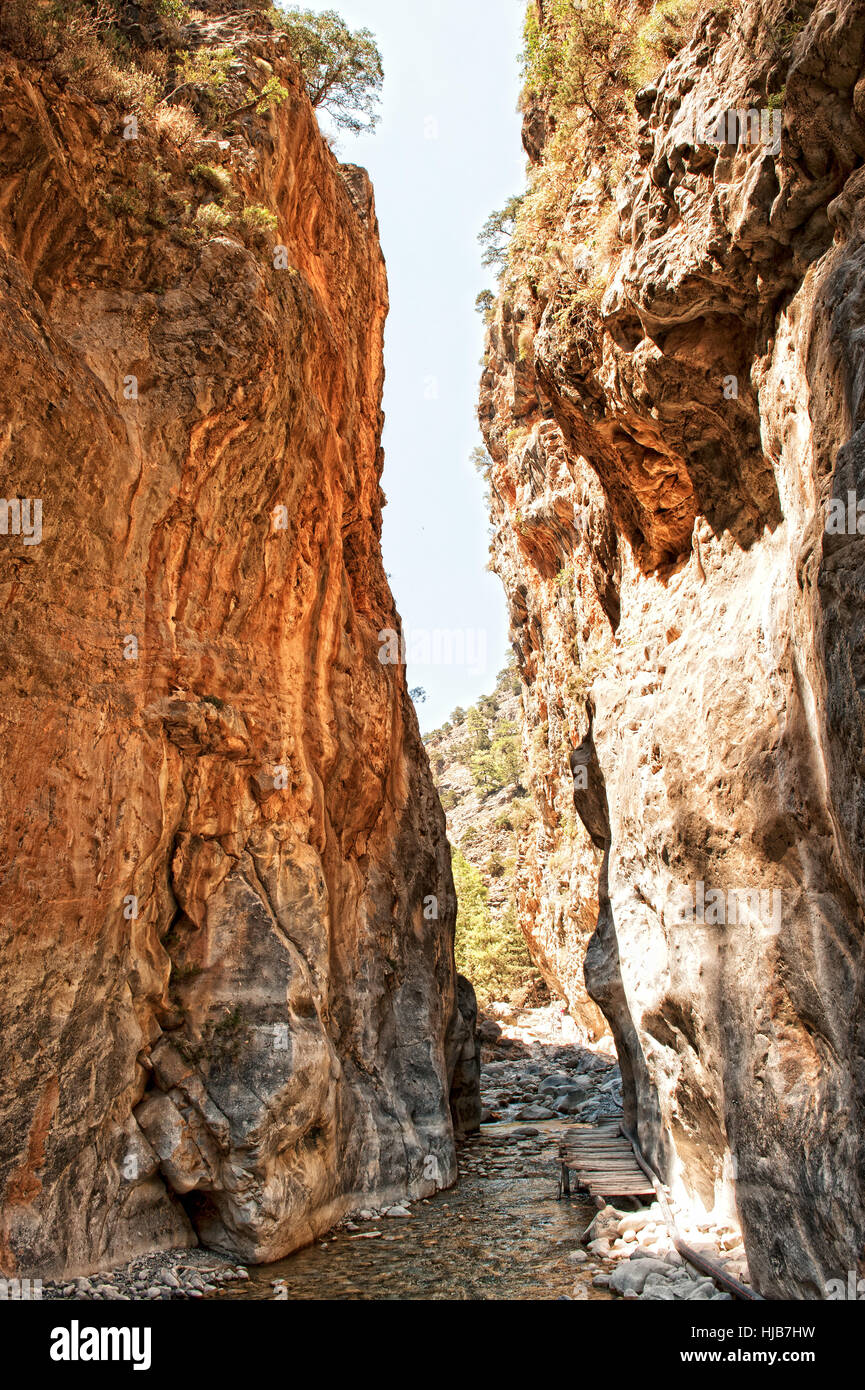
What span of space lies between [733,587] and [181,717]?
26.4 feet

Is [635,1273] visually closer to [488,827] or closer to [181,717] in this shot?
[181,717]

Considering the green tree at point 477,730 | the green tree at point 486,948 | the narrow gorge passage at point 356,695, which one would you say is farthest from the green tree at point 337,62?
the green tree at point 477,730

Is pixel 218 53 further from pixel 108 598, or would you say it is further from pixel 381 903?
pixel 381 903

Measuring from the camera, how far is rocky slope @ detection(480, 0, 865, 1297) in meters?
7.91

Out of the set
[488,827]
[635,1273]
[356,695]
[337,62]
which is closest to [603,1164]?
[635,1273]

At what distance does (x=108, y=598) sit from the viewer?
11.3 metres

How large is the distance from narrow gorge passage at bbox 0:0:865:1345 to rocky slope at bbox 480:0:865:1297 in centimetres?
7

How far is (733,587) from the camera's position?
11898 mm

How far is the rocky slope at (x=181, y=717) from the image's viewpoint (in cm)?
987

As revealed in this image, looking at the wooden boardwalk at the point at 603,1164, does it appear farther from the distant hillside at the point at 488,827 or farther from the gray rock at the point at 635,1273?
the distant hillside at the point at 488,827

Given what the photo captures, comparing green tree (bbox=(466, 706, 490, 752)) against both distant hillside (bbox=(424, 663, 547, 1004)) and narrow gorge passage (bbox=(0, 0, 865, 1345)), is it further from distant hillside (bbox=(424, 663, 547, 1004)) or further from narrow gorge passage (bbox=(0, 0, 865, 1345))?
Result: narrow gorge passage (bbox=(0, 0, 865, 1345))

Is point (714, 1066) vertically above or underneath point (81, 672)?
underneath
